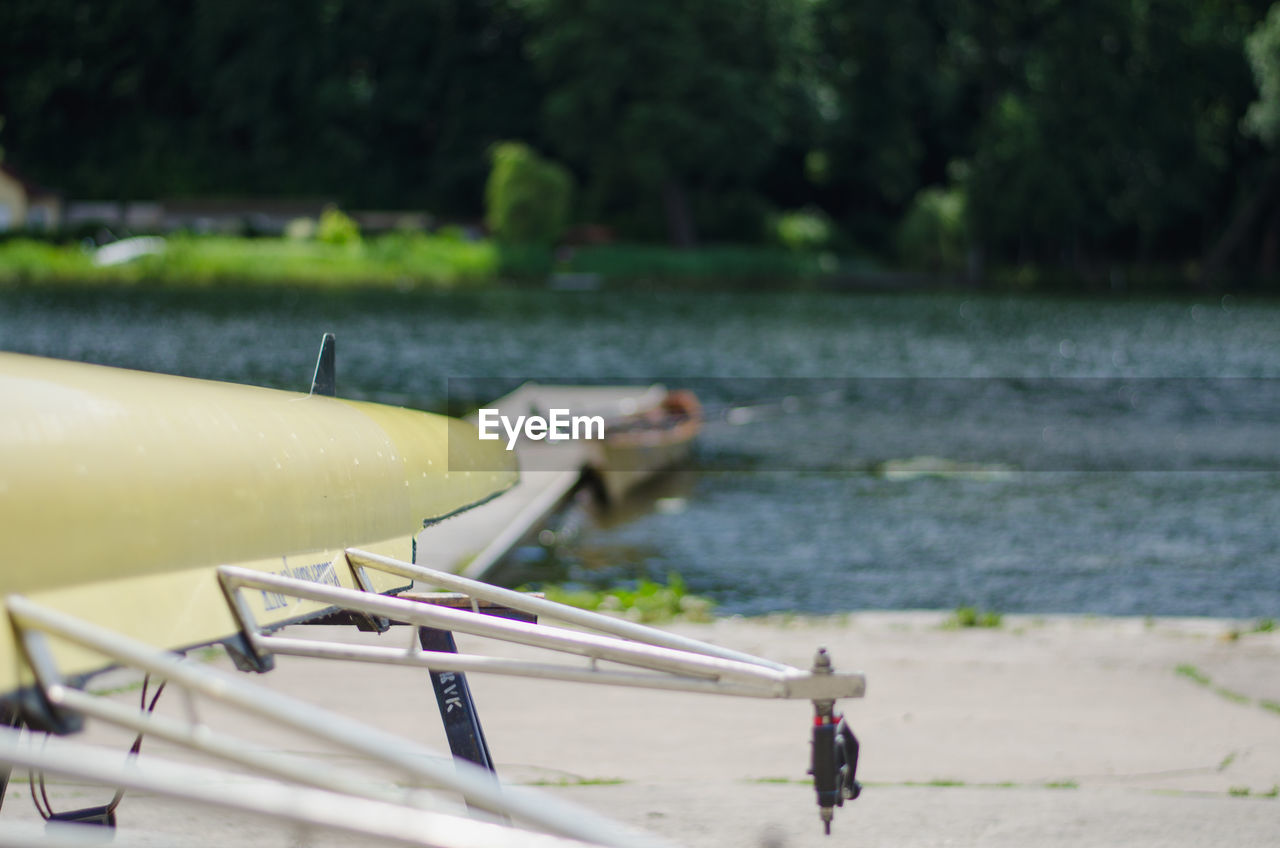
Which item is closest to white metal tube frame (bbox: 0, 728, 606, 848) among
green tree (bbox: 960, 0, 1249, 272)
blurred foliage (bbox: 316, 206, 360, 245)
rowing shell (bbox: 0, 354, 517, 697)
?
rowing shell (bbox: 0, 354, 517, 697)

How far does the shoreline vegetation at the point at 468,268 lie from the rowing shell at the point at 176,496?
2662 inches

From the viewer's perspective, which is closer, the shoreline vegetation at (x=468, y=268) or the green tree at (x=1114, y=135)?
the shoreline vegetation at (x=468, y=268)

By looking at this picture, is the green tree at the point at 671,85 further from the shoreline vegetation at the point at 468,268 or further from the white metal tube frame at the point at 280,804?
the white metal tube frame at the point at 280,804

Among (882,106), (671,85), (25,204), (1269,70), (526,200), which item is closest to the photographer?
(1269,70)

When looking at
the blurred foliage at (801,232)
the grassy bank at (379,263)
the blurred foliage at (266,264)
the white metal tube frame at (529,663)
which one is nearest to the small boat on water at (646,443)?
the white metal tube frame at (529,663)

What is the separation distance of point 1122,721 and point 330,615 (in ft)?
13.0

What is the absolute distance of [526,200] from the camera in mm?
81750

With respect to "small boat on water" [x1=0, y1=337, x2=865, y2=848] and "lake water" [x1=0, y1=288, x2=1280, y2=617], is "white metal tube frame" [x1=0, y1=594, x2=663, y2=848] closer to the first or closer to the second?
"small boat on water" [x1=0, y1=337, x2=865, y2=848]

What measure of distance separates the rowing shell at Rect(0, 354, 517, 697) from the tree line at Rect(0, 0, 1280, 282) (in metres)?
77.6

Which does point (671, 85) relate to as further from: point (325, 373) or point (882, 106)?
point (325, 373)

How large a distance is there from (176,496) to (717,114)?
8300cm

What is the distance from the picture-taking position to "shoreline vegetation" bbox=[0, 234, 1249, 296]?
71.1m

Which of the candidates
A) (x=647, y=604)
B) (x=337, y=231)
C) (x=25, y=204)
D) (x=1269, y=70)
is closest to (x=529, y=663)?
(x=647, y=604)

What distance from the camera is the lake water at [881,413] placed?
15.1 m
